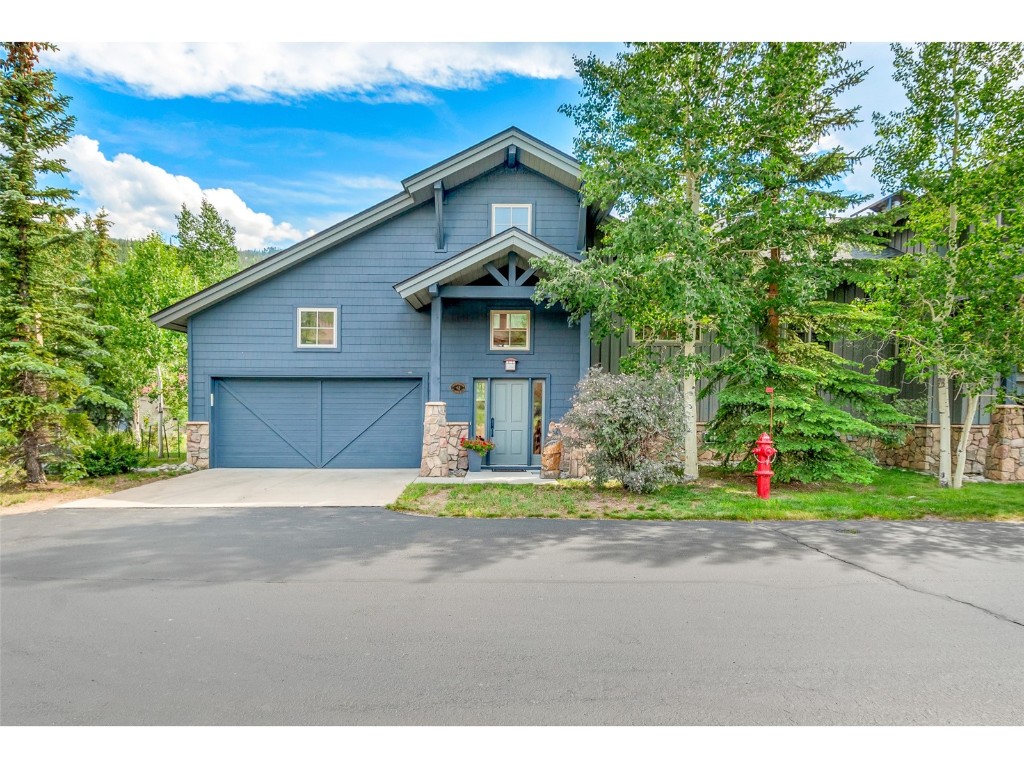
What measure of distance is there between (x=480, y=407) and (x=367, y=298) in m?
3.80

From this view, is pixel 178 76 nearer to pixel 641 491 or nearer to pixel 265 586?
pixel 265 586

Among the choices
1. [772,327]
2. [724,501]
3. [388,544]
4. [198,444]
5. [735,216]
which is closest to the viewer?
[388,544]

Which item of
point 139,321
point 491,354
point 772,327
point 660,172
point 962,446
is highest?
point 660,172

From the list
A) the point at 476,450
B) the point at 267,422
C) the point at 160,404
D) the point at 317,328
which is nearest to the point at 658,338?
the point at 476,450

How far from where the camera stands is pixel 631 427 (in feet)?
25.8

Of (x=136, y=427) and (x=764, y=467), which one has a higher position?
(x=764, y=467)

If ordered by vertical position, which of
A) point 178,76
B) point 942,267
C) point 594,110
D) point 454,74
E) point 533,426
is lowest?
point 533,426

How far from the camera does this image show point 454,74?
20.3 ft

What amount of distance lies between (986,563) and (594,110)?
28.1ft

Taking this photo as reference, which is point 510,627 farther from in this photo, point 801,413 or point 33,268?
point 33,268

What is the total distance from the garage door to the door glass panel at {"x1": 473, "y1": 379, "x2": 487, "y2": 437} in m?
1.42

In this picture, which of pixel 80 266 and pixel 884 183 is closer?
pixel 884 183

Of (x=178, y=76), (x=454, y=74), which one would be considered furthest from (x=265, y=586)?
(x=454, y=74)

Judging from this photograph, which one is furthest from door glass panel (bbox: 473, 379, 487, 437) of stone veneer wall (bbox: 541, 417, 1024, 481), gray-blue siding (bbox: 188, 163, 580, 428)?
stone veneer wall (bbox: 541, 417, 1024, 481)
